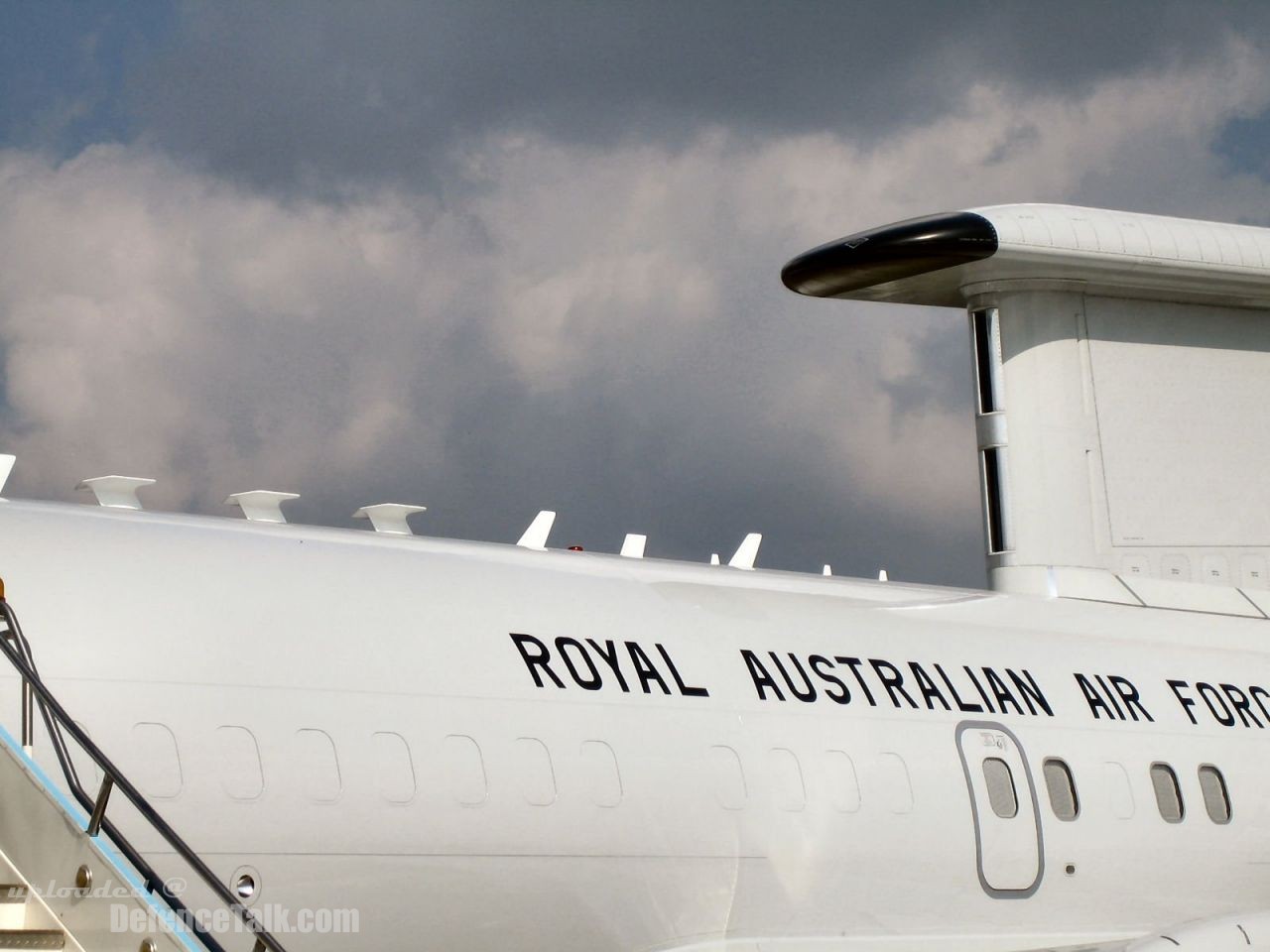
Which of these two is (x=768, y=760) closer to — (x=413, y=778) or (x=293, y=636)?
(x=413, y=778)

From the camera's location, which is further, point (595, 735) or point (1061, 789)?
point (1061, 789)

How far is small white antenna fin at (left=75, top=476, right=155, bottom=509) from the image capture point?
8.85m

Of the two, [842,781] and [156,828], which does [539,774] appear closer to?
[842,781]

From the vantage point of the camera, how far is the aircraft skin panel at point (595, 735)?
7418 millimetres

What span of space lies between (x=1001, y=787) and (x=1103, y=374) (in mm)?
5940

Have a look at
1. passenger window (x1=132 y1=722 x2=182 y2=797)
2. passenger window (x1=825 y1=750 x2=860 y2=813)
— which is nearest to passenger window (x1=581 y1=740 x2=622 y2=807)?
passenger window (x1=825 y1=750 x2=860 y2=813)

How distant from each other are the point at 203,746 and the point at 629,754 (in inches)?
99.7

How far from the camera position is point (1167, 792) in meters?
11.7

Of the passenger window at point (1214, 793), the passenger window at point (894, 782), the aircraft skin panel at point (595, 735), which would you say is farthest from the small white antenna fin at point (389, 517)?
the passenger window at point (1214, 793)

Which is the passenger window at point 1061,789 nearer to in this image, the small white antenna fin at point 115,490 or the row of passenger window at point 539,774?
the row of passenger window at point 539,774

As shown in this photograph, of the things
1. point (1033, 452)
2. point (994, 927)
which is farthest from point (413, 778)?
point (1033, 452)

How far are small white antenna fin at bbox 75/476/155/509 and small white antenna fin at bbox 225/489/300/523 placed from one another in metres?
0.66

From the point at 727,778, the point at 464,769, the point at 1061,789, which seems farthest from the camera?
the point at 1061,789

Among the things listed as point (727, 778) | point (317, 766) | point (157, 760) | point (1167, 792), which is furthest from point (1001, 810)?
point (157, 760)
